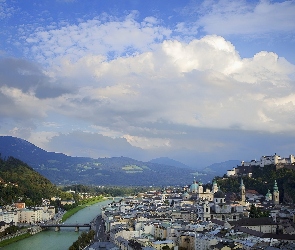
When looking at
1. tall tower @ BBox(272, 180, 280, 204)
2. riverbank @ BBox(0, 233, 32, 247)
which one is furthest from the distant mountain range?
riverbank @ BBox(0, 233, 32, 247)

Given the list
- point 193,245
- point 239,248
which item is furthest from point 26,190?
point 239,248

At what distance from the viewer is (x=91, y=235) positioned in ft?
86.6

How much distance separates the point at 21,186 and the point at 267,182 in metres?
24.9

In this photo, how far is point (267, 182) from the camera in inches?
1624

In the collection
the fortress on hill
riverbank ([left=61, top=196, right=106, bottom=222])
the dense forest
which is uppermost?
the fortress on hill

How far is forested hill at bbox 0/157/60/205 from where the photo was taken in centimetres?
4459

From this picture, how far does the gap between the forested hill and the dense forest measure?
18.9m

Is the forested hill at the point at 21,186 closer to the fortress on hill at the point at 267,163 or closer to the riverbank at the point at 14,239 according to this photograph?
the riverbank at the point at 14,239

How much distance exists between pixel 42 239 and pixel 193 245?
12428 millimetres

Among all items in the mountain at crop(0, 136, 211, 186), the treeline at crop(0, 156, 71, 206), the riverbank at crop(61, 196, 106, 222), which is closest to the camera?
the riverbank at crop(61, 196, 106, 222)

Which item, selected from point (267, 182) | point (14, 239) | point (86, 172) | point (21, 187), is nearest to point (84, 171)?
point (86, 172)

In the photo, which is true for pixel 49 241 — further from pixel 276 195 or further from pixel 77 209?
pixel 77 209

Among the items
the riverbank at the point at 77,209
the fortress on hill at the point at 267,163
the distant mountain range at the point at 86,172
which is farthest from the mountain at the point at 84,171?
the fortress on hill at the point at 267,163

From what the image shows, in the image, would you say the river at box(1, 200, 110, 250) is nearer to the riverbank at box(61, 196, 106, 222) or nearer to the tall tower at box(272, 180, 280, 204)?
the riverbank at box(61, 196, 106, 222)
